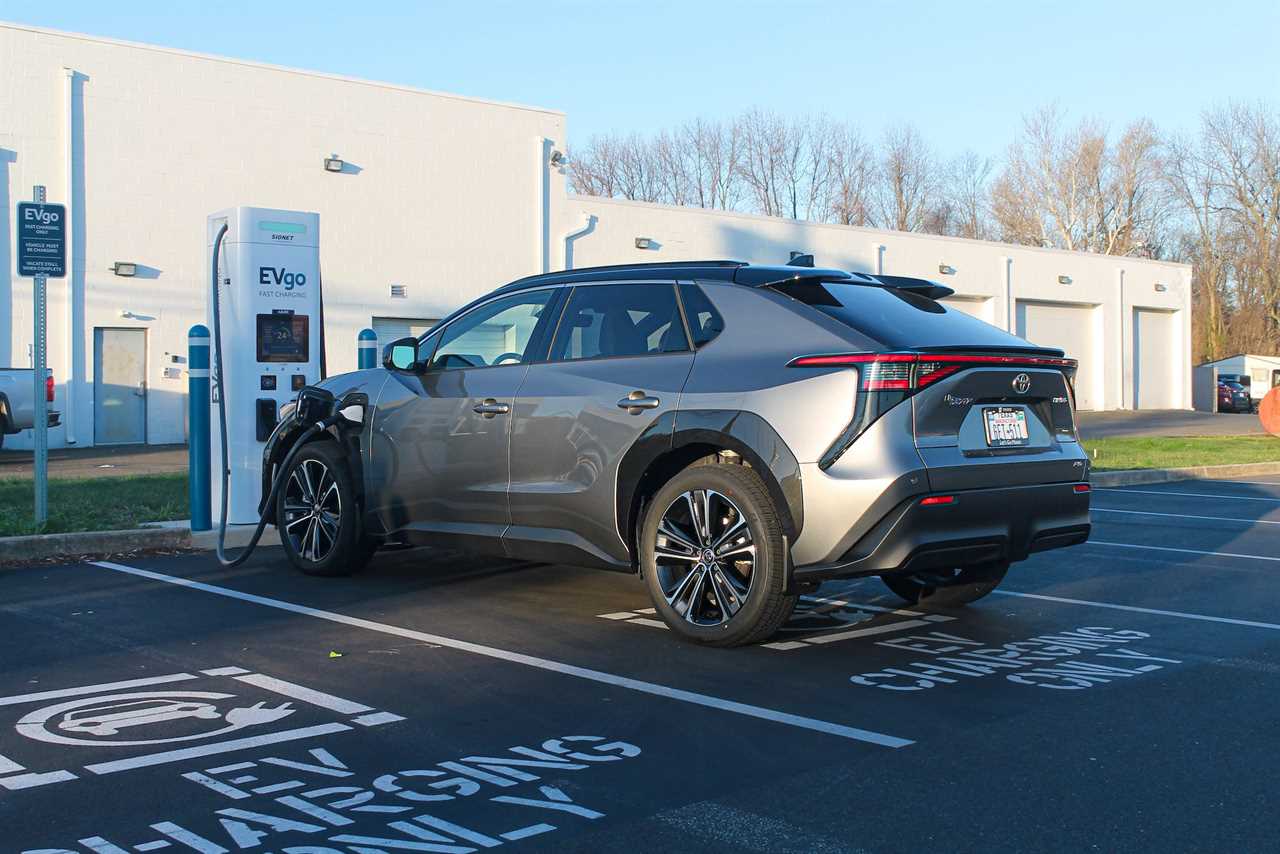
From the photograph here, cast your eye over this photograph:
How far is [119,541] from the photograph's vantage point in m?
9.77

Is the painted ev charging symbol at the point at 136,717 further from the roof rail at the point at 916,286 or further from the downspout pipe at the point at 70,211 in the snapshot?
the downspout pipe at the point at 70,211

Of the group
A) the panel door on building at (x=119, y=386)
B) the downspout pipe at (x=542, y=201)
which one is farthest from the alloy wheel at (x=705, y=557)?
the downspout pipe at (x=542, y=201)

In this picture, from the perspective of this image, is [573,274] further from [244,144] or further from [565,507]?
[244,144]

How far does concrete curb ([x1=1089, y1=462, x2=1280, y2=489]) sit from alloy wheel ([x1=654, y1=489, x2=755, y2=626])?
34.2 ft

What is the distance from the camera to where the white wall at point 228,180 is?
80.3 ft

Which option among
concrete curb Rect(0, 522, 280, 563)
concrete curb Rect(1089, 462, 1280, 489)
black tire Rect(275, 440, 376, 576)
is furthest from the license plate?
concrete curb Rect(1089, 462, 1280, 489)

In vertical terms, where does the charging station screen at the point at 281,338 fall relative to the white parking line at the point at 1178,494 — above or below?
above

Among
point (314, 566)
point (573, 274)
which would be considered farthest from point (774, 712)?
point (314, 566)

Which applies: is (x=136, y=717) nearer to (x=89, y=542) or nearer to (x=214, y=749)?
(x=214, y=749)

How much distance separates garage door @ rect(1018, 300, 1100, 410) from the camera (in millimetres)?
45000

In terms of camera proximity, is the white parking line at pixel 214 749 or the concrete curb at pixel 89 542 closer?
the white parking line at pixel 214 749

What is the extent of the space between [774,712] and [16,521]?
7.43m

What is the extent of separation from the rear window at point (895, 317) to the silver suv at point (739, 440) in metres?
0.02

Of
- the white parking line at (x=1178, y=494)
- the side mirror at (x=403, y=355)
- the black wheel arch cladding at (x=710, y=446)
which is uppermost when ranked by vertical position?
the side mirror at (x=403, y=355)
